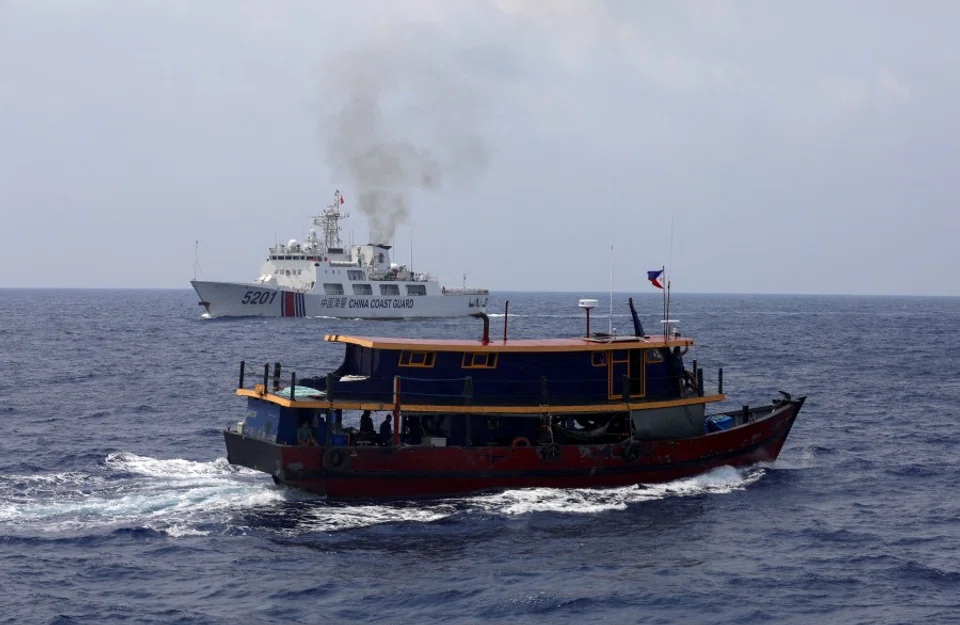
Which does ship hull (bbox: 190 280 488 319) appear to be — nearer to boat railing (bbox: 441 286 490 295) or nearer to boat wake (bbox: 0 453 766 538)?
boat railing (bbox: 441 286 490 295)

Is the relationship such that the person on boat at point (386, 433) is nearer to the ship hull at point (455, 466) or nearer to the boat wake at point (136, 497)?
the ship hull at point (455, 466)

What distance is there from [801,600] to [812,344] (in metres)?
61.8

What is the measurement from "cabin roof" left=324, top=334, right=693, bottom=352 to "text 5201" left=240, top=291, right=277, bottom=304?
236 ft

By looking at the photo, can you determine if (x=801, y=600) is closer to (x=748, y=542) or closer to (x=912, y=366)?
(x=748, y=542)

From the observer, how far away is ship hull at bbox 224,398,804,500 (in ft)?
75.3

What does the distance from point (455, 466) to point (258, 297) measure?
7448 centimetres

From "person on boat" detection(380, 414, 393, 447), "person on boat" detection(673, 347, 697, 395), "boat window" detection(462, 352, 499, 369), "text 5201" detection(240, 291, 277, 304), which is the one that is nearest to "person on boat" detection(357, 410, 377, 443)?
"person on boat" detection(380, 414, 393, 447)

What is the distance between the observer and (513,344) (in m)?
24.5

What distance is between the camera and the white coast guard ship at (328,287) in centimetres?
9556

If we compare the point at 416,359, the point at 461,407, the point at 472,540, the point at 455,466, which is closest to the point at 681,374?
the point at 461,407

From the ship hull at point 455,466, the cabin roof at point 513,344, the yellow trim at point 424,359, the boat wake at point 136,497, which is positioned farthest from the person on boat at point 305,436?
the yellow trim at point 424,359

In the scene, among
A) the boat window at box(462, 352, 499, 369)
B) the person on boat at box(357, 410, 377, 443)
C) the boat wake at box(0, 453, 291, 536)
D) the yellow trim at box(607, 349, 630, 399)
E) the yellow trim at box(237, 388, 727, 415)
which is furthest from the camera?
the yellow trim at box(607, 349, 630, 399)

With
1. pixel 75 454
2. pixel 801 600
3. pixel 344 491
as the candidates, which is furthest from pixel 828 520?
pixel 75 454

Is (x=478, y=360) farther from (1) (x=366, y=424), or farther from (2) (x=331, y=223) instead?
(2) (x=331, y=223)
